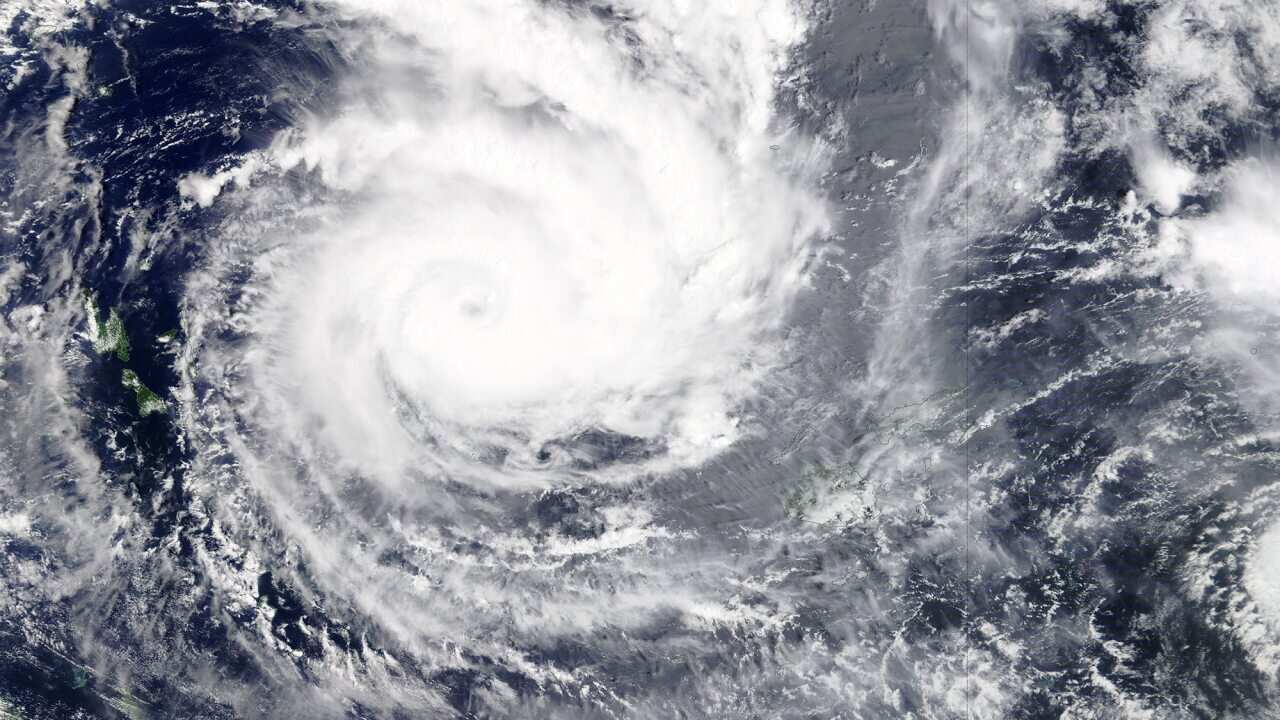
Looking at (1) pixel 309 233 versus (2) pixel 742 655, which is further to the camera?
(1) pixel 309 233

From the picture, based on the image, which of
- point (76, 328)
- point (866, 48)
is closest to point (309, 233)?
point (76, 328)

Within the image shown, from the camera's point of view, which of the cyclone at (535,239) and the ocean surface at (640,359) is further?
the cyclone at (535,239)

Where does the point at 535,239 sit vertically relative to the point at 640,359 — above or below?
above

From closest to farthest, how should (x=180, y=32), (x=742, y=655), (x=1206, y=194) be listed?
(x=1206, y=194) < (x=742, y=655) < (x=180, y=32)

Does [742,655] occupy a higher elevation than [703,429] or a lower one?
lower

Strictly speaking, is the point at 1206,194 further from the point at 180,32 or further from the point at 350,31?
the point at 180,32

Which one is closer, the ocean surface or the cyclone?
the ocean surface

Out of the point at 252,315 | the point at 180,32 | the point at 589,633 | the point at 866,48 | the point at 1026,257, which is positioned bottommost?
the point at 589,633

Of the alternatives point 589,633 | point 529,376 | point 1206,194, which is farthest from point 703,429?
point 1206,194

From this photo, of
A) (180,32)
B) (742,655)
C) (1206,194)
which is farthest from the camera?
(180,32)

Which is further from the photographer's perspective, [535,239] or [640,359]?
[535,239]
